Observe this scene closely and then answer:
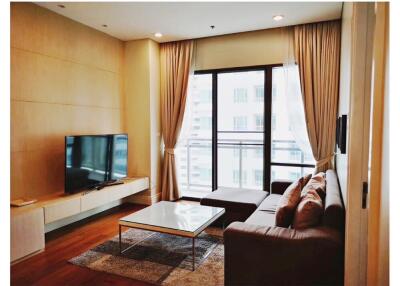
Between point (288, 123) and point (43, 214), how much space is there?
3.53 m

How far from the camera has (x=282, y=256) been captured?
1949mm

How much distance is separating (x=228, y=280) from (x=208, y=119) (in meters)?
3.28

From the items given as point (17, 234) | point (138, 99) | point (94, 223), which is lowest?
point (94, 223)

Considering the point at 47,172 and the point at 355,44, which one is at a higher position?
the point at 355,44

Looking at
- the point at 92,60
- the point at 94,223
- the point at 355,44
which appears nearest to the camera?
the point at 355,44

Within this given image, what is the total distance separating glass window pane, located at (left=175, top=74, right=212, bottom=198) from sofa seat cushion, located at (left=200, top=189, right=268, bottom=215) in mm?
1444

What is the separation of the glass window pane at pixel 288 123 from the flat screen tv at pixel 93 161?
8.07 feet

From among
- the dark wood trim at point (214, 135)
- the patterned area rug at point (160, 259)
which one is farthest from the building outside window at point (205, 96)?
the patterned area rug at point (160, 259)

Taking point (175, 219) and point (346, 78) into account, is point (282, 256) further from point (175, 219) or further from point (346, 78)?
point (346, 78)

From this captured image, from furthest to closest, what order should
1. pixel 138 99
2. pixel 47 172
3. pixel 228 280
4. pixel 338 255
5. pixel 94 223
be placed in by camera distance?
pixel 138 99 < pixel 94 223 < pixel 47 172 < pixel 228 280 < pixel 338 255

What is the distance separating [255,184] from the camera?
193 inches

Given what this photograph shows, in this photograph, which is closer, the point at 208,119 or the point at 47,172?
the point at 47,172
